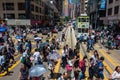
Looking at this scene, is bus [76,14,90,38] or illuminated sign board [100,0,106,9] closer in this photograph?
bus [76,14,90,38]

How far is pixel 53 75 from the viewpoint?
54.2 ft

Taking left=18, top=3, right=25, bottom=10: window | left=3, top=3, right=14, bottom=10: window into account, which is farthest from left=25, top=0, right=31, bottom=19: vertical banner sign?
left=3, top=3, right=14, bottom=10: window

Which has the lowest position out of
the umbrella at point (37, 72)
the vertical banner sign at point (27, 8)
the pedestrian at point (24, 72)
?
the pedestrian at point (24, 72)

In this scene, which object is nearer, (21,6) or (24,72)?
(24,72)

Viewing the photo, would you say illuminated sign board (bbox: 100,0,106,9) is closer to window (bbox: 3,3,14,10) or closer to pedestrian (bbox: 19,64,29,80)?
window (bbox: 3,3,14,10)

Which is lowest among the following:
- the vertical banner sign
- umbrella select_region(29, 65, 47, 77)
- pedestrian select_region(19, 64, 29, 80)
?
pedestrian select_region(19, 64, 29, 80)

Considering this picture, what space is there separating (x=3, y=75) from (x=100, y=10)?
237 ft

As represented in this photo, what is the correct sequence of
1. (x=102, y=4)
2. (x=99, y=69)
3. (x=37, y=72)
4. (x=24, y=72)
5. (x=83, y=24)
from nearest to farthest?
(x=37, y=72), (x=24, y=72), (x=99, y=69), (x=83, y=24), (x=102, y=4)

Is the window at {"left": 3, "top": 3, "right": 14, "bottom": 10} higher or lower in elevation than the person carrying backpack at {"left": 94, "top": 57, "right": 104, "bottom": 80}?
higher

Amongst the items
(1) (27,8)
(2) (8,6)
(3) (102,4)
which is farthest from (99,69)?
(3) (102,4)

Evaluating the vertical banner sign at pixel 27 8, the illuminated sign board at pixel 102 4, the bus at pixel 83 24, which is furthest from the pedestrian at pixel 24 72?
the illuminated sign board at pixel 102 4

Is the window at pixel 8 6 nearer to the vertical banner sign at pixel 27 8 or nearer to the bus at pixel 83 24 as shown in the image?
the vertical banner sign at pixel 27 8

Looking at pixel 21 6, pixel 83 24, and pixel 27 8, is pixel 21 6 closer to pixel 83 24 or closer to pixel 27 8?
pixel 27 8

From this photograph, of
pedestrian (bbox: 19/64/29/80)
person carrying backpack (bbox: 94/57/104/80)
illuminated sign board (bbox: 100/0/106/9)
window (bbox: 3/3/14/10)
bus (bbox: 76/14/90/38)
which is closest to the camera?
pedestrian (bbox: 19/64/29/80)
